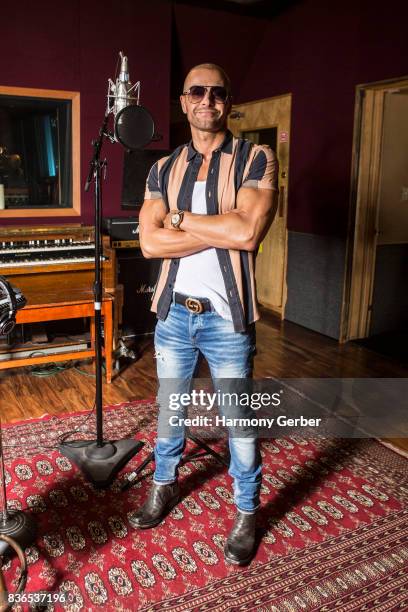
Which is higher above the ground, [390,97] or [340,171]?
[390,97]

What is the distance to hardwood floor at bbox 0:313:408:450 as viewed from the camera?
3.48 metres

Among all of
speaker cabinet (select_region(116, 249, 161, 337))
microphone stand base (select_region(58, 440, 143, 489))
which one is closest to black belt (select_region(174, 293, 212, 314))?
microphone stand base (select_region(58, 440, 143, 489))

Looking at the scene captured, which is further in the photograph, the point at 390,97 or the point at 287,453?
the point at 390,97

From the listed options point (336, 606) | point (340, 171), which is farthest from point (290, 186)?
point (336, 606)

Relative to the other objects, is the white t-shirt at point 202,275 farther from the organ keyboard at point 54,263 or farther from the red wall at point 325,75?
the red wall at point 325,75

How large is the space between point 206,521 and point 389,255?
3.51 metres

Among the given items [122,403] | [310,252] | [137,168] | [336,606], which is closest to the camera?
[336,606]

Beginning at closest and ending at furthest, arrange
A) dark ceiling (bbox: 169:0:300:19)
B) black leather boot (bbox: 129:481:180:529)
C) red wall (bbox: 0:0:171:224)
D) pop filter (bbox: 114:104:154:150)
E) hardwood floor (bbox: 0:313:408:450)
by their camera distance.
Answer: black leather boot (bbox: 129:481:180:529), pop filter (bbox: 114:104:154:150), hardwood floor (bbox: 0:313:408:450), red wall (bbox: 0:0:171:224), dark ceiling (bbox: 169:0:300:19)

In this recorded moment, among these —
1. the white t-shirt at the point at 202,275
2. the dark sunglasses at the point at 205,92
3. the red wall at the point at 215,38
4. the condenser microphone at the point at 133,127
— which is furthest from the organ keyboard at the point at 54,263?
the red wall at the point at 215,38

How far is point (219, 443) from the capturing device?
3.01 m

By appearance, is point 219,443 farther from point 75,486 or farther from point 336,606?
point 336,606

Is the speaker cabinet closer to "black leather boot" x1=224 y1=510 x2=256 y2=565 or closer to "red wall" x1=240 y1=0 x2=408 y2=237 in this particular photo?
"red wall" x1=240 y1=0 x2=408 y2=237

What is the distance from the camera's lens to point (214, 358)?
200 centimetres

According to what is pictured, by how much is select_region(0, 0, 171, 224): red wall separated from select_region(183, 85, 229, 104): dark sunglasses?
9.86ft
